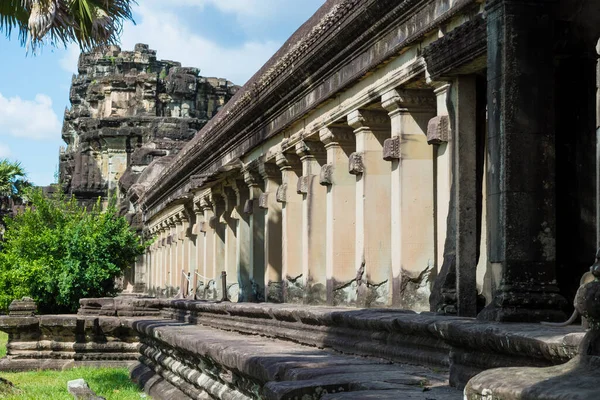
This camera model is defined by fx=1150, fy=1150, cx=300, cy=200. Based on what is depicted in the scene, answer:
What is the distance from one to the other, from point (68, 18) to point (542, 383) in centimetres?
1309

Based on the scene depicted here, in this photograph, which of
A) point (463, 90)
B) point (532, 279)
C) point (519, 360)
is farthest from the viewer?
point (463, 90)

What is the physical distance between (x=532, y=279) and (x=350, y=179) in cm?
836

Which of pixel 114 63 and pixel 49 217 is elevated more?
pixel 114 63

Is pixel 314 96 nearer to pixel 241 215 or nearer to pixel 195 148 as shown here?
pixel 241 215

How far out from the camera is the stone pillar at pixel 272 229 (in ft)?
65.1

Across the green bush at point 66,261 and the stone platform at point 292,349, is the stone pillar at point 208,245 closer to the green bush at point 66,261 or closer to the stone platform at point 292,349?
the green bush at point 66,261

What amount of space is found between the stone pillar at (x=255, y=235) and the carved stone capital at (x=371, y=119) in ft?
23.2

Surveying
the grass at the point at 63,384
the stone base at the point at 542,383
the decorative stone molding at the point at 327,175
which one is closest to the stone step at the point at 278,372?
the grass at the point at 63,384

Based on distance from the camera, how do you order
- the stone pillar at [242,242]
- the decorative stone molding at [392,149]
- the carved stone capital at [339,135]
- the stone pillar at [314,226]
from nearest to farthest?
the decorative stone molding at [392,149], the carved stone capital at [339,135], the stone pillar at [314,226], the stone pillar at [242,242]

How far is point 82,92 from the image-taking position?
68.0 m

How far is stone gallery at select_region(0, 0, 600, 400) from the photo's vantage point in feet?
23.2

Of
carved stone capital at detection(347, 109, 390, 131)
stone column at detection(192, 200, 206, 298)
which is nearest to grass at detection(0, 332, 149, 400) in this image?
carved stone capital at detection(347, 109, 390, 131)

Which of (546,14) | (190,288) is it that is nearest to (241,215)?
(190,288)

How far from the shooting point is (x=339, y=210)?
15.6 m
